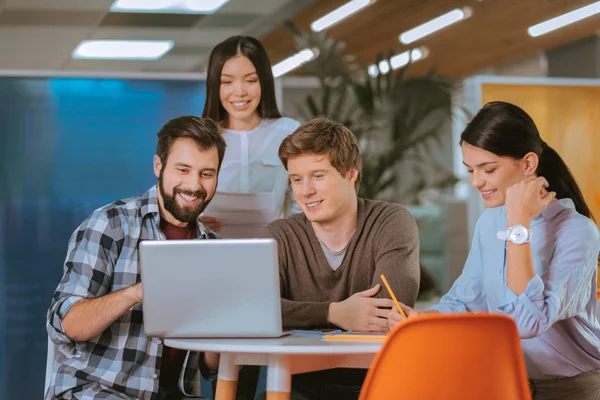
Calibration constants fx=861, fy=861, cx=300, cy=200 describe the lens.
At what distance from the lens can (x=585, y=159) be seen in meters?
4.97

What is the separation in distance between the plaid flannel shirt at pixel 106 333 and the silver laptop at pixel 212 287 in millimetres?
402

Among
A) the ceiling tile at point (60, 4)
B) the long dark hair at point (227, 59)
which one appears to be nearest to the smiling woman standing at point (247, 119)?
the long dark hair at point (227, 59)

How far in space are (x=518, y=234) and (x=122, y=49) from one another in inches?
274

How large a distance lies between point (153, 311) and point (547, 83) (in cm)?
342

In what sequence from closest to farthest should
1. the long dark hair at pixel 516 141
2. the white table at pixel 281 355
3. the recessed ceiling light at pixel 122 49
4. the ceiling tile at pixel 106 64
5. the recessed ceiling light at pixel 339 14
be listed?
1. the white table at pixel 281 355
2. the long dark hair at pixel 516 141
3. the recessed ceiling light at pixel 339 14
4. the recessed ceiling light at pixel 122 49
5. the ceiling tile at pixel 106 64

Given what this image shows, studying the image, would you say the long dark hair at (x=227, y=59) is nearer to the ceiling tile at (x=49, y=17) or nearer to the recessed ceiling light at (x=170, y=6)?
the recessed ceiling light at (x=170, y=6)

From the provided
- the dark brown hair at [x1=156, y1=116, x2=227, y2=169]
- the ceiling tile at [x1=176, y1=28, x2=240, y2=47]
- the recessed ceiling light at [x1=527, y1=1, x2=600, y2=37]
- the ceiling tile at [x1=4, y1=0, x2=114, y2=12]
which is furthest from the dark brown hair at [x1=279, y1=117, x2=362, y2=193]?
the recessed ceiling light at [x1=527, y1=1, x2=600, y2=37]

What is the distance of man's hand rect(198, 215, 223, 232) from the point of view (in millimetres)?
3176

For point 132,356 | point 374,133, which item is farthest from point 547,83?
point 132,356

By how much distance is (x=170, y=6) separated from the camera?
7.60 meters

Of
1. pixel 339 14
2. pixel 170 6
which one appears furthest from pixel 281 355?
pixel 339 14

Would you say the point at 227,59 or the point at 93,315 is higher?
the point at 227,59

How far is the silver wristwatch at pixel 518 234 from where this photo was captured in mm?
2199

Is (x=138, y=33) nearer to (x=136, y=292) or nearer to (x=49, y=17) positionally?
(x=49, y=17)
